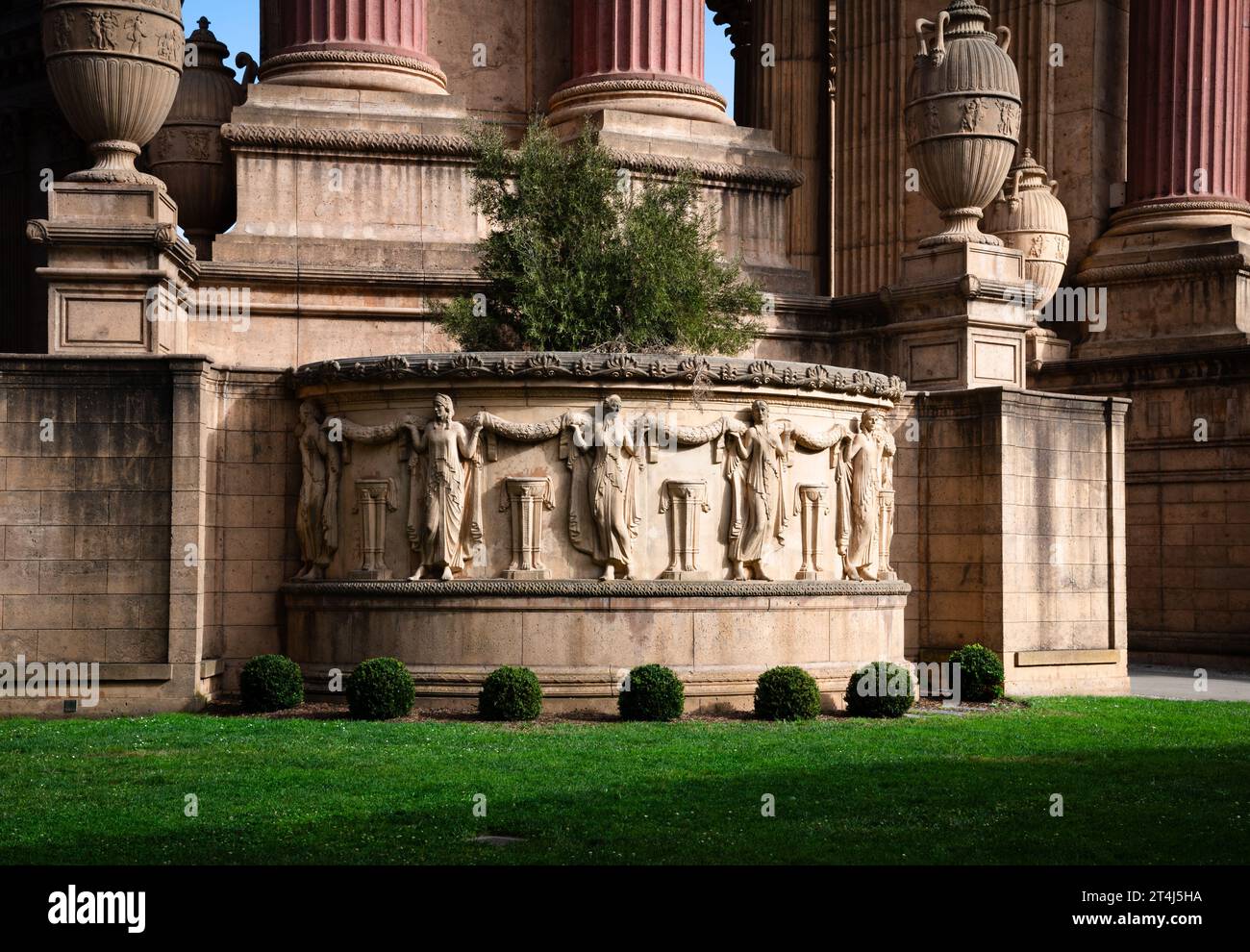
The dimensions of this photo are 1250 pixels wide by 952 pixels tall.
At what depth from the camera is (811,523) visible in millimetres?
24719

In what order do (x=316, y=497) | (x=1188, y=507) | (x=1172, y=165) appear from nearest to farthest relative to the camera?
(x=316, y=497), (x=1188, y=507), (x=1172, y=165)

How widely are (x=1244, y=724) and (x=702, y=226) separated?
1246 cm

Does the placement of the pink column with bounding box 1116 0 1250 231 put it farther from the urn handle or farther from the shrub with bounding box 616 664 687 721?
the shrub with bounding box 616 664 687 721

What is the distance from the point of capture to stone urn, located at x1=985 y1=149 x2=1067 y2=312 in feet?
119

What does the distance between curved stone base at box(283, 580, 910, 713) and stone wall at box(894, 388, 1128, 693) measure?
15.5 feet

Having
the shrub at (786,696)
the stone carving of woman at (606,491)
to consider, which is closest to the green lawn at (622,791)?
the shrub at (786,696)

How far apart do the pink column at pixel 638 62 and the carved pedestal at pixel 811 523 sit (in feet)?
31.9

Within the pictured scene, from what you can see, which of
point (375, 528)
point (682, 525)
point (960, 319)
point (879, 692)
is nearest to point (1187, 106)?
point (960, 319)

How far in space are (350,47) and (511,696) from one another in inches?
531

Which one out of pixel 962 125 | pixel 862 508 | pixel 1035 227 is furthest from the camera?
pixel 1035 227

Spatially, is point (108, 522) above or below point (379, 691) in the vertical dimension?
above

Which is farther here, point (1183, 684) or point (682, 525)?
point (1183, 684)

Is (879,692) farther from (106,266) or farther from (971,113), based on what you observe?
(106,266)

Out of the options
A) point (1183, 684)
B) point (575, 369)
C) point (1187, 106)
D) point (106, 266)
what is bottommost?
point (1183, 684)
